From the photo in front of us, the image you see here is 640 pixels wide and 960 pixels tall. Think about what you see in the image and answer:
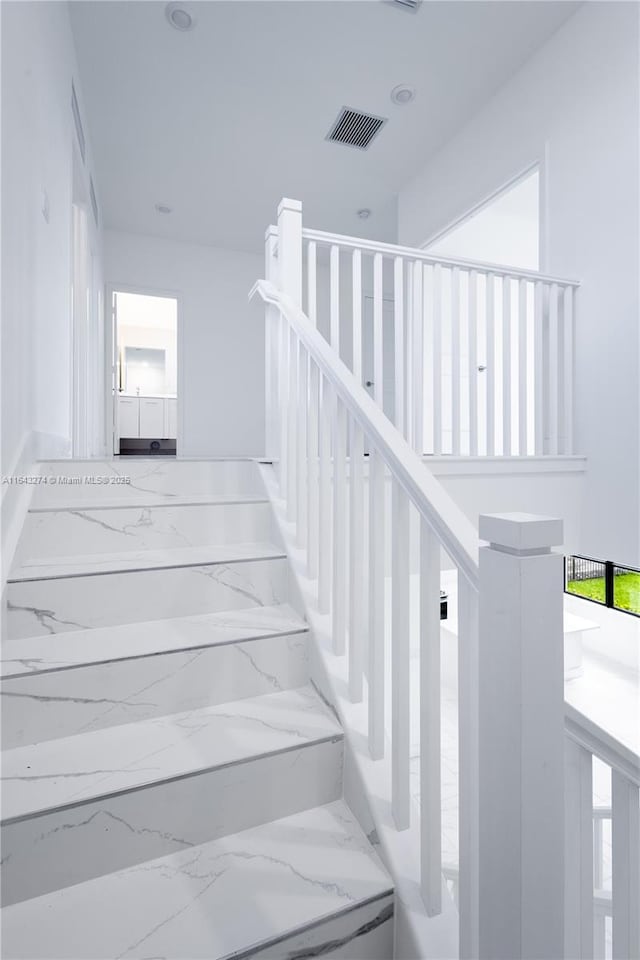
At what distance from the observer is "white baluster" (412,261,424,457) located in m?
2.51

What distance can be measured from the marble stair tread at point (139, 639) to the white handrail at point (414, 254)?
1.56m

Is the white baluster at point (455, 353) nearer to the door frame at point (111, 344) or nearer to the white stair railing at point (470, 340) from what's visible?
the white stair railing at point (470, 340)

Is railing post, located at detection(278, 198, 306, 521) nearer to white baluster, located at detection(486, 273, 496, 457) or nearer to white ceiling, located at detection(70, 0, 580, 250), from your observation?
white baluster, located at detection(486, 273, 496, 457)

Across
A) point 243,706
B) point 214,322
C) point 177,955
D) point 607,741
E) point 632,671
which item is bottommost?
point 632,671

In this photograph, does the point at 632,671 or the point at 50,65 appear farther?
the point at 632,671

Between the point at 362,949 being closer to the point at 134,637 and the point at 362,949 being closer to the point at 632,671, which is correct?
the point at 134,637

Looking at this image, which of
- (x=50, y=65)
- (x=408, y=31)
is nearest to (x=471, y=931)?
(x=50, y=65)

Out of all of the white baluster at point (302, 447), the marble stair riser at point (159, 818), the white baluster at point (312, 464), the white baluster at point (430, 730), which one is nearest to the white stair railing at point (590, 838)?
the white baluster at point (430, 730)

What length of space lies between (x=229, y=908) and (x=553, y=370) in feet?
8.99

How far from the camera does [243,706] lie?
52.1 inches

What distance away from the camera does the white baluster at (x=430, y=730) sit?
36.4 inches

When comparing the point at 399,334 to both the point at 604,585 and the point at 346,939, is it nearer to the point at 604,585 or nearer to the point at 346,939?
the point at 346,939

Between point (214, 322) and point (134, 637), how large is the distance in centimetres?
503

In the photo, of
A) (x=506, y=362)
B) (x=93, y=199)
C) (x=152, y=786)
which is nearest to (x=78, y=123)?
(x=93, y=199)
